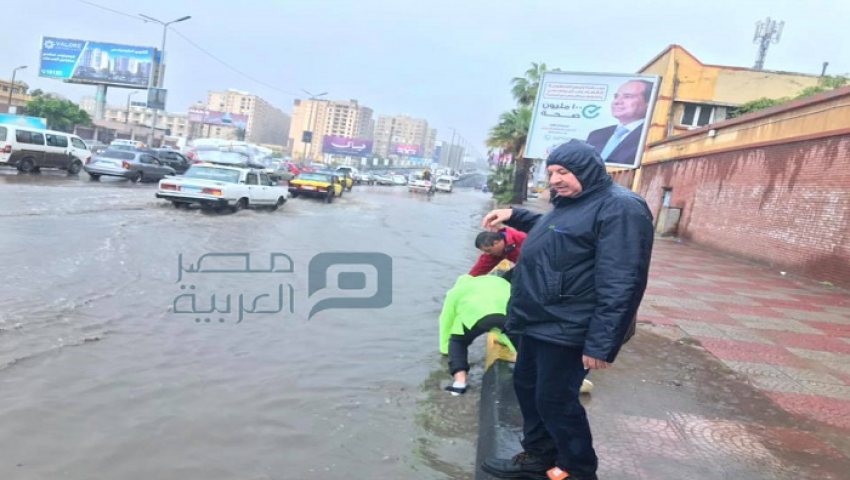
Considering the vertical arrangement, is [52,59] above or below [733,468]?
above

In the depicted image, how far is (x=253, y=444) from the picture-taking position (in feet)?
11.9

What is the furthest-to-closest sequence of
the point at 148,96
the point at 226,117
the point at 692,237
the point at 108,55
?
the point at 226,117 < the point at 108,55 < the point at 148,96 < the point at 692,237

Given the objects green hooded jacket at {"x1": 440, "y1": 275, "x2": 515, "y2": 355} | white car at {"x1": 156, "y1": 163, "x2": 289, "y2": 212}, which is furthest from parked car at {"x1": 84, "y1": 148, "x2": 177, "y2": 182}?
green hooded jacket at {"x1": 440, "y1": 275, "x2": 515, "y2": 355}

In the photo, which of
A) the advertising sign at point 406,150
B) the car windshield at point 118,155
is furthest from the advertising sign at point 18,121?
the advertising sign at point 406,150

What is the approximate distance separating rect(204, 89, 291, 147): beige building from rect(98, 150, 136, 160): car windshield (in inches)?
3646

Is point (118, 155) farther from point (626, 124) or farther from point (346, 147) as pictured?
point (346, 147)

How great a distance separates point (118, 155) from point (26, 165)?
362cm

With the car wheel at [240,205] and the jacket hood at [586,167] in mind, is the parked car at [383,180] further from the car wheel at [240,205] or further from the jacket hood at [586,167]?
the jacket hood at [586,167]

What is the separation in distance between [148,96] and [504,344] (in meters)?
53.6

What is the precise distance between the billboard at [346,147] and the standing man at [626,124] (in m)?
98.5

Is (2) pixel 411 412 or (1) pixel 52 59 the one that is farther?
(1) pixel 52 59

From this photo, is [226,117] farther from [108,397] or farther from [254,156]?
[108,397]

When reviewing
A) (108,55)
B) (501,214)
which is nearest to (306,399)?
(501,214)

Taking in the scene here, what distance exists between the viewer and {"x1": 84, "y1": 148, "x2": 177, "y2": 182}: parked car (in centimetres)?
2267
